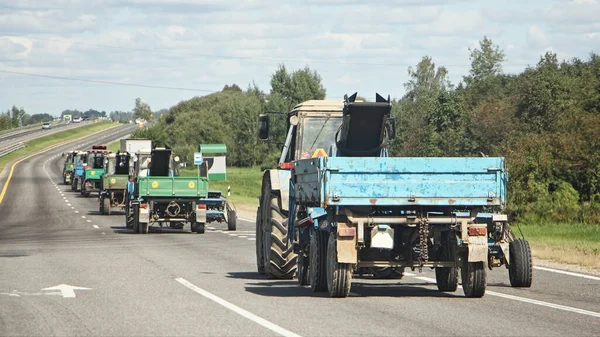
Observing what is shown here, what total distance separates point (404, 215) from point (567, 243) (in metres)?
13.3

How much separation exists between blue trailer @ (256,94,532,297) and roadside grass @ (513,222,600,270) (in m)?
6.00

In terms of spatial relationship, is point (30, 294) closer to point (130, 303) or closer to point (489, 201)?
point (130, 303)

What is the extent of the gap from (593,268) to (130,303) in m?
9.08

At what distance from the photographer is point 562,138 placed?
44594 mm

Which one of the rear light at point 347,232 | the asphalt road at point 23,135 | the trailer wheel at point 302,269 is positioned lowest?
the trailer wheel at point 302,269

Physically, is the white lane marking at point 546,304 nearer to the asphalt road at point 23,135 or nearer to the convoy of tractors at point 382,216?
the convoy of tractors at point 382,216

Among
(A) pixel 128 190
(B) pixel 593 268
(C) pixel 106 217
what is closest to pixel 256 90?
(C) pixel 106 217

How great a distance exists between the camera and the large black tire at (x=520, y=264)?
15.4 meters

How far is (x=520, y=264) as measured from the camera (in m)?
15.6

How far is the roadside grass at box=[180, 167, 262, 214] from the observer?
5901 cm

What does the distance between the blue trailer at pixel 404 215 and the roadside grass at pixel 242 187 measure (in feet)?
119

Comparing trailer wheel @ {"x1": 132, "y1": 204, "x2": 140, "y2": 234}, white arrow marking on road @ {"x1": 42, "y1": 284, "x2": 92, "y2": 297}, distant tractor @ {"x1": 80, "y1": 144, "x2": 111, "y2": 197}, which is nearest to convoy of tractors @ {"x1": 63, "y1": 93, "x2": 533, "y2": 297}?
white arrow marking on road @ {"x1": 42, "y1": 284, "x2": 92, "y2": 297}

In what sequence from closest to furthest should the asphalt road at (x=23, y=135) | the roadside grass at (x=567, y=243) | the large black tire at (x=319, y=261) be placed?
1. the large black tire at (x=319, y=261)
2. the roadside grass at (x=567, y=243)
3. the asphalt road at (x=23, y=135)

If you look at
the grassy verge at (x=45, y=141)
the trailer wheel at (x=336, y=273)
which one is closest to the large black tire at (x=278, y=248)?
the trailer wheel at (x=336, y=273)
